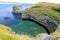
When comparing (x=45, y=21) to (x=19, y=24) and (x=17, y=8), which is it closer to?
(x=19, y=24)

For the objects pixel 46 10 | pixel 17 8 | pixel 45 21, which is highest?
pixel 46 10

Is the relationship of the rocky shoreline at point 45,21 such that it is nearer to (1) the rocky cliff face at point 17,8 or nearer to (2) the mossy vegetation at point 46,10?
(2) the mossy vegetation at point 46,10

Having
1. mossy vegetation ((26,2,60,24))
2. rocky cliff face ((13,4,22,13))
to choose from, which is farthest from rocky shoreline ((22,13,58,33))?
rocky cliff face ((13,4,22,13))

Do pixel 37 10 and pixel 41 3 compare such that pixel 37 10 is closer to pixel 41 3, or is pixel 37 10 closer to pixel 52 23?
pixel 41 3

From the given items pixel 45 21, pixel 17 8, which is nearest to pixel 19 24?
pixel 45 21

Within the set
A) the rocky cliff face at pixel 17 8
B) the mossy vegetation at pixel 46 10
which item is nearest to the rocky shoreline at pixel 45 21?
the mossy vegetation at pixel 46 10

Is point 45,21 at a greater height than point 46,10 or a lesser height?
lesser

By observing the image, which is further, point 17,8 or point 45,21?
point 17,8

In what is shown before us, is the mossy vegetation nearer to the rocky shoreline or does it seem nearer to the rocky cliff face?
the rocky shoreline
